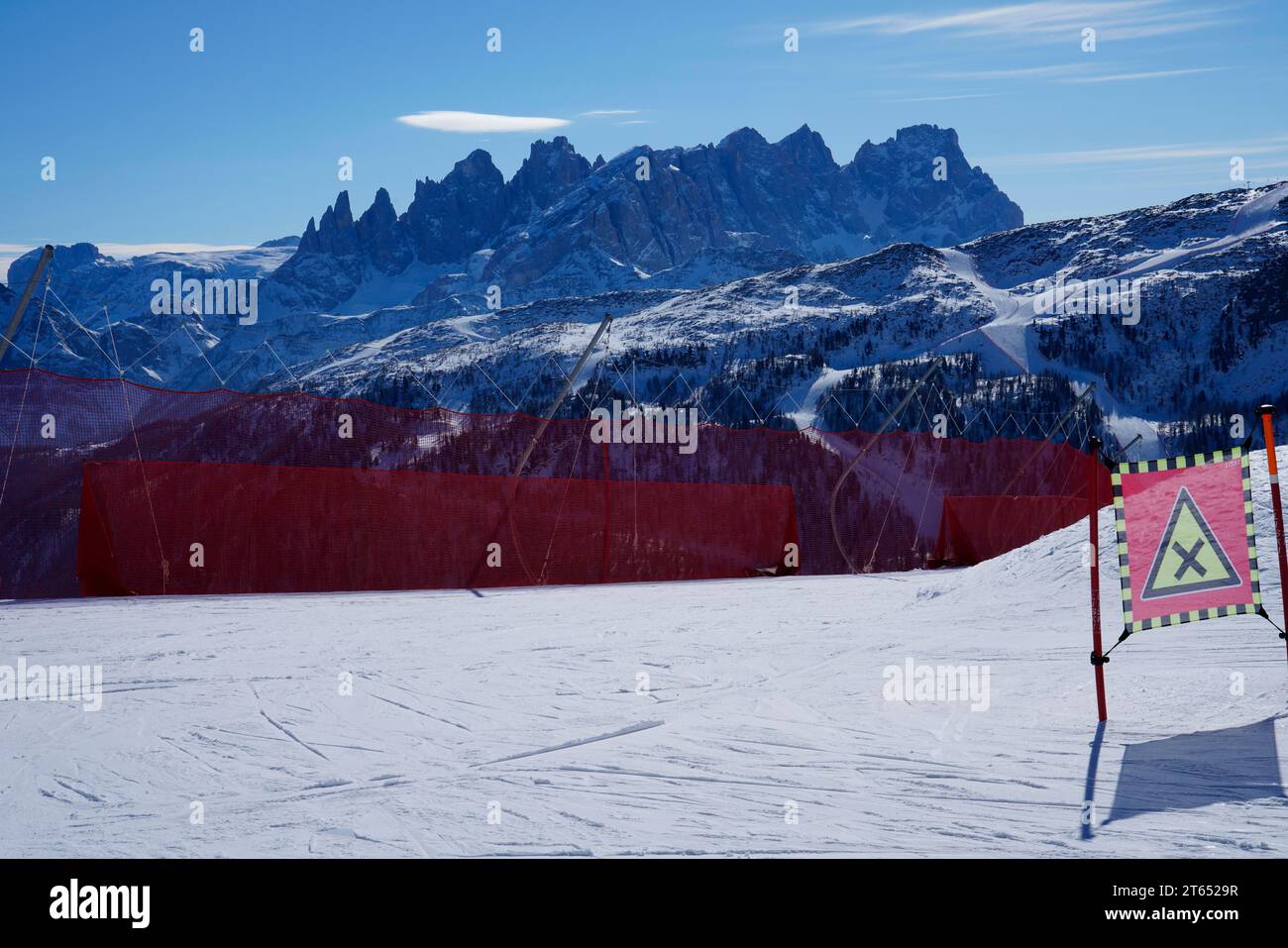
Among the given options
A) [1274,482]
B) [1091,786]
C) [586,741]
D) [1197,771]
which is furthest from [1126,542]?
[586,741]

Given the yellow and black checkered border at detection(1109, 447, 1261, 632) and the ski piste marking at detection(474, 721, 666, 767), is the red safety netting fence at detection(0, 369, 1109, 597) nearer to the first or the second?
the ski piste marking at detection(474, 721, 666, 767)

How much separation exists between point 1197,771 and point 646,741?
3.25m

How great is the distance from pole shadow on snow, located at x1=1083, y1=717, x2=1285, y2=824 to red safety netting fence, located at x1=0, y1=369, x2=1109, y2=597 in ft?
43.7

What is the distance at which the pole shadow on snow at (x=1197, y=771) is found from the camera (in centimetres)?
598

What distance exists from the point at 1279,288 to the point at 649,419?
7021 inches

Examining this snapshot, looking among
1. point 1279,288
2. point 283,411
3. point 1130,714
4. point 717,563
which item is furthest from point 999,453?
point 1279,288

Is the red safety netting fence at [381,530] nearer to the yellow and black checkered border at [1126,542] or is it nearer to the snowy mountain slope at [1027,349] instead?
the yellow and black checkered border at [1126,542]

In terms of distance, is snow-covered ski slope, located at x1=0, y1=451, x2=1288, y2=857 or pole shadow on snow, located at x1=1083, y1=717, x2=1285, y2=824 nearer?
snow-covered ski slope, located at x1=0, y1=451, x2=1288, y2=857

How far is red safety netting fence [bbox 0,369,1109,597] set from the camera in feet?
→ 53.5

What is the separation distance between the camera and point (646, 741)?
24.8 ft

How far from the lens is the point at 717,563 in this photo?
76.3 feet

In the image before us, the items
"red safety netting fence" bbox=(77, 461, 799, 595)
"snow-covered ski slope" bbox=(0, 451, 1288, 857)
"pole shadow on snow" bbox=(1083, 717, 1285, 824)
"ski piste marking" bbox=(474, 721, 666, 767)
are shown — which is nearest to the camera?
"snow-covered ski slope" bbox=(0, 451, 1288, 857)

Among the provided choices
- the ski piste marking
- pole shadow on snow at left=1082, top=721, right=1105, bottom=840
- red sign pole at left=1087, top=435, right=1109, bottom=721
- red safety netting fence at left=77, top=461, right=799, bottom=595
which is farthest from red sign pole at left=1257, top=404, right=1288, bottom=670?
red safety netting fence at left=77, top=461, right=799, bottom=595
